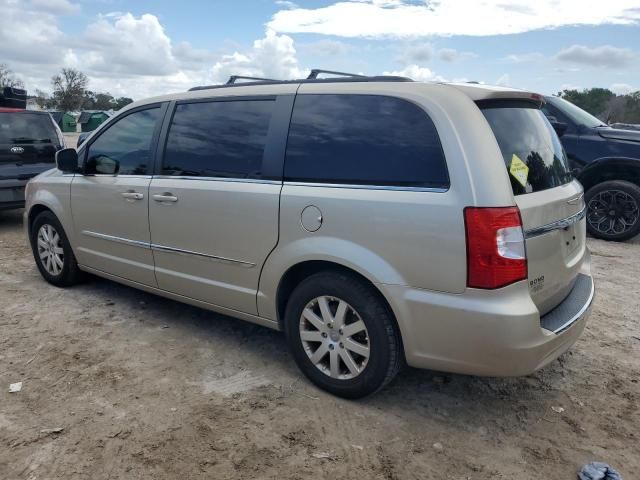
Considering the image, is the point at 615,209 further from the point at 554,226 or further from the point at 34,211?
the point at 34,211

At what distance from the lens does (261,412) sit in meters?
2.97

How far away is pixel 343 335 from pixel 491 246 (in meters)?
0.96

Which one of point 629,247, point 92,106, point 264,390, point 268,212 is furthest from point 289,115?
point 92,106

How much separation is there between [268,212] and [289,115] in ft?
1.94

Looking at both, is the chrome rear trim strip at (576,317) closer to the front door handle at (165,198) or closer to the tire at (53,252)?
the front door handle at (165,198)

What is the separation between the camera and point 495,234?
245 cm

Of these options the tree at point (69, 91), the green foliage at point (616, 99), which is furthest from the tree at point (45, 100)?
the green foliage at point (616, 99)

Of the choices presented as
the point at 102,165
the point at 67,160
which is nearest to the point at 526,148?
the point at 102,165

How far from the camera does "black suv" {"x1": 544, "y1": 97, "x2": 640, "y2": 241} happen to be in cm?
693

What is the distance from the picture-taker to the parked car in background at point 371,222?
2527 millimetres

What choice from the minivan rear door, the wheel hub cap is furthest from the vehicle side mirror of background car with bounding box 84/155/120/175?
the minivan rear door

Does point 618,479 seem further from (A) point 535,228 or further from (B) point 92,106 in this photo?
(B) point 92,106

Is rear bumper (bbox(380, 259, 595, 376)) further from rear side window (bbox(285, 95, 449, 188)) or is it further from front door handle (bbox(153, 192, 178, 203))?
front door handle (bbox(153, 192, 178, 203))

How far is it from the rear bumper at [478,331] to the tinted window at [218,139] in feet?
4.18
